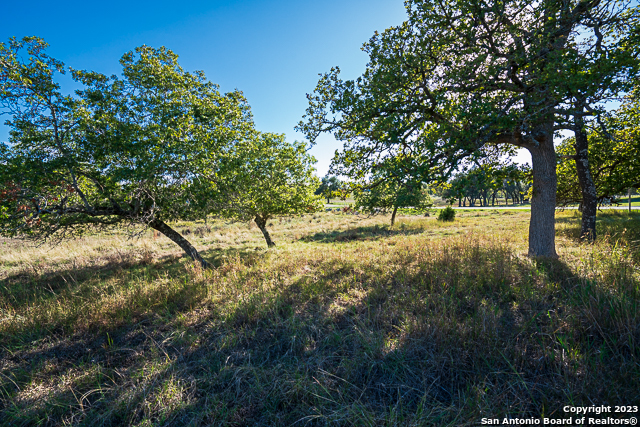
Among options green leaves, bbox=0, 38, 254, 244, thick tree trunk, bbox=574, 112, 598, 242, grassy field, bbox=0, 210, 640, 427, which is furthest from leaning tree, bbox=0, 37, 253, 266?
thick tree trunk, bbox=574, 112, 598, 242

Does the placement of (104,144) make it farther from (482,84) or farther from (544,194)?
(544,194)

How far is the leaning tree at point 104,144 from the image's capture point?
6.40 metres

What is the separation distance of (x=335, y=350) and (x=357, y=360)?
0.44 metres

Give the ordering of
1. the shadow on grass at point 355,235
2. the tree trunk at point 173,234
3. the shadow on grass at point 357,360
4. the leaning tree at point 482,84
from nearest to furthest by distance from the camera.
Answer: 1. the shadow on grass at point 357,360
2. the leaning tree at point 482,84
3. the tree trunk at point 173,234
4. the shadow on grass at point 355,235

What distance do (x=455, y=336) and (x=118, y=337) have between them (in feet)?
19.2

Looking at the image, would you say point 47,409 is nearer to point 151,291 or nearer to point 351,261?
point 151,291

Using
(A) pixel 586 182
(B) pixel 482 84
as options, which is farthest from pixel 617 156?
(B) pixel 482 84

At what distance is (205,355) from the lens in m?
3.55

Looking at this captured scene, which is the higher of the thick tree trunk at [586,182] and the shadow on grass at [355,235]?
the thick tree trunk at [586,182]

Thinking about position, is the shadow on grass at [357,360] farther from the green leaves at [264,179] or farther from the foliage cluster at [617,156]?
the foliage cluster at [617,156]

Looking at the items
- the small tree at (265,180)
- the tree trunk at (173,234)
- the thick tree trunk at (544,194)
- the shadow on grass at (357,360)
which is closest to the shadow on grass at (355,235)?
the small tree at (265,180)

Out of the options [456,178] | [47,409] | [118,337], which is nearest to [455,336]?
[456,178]

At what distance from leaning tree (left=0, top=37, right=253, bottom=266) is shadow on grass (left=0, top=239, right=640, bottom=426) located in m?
4.77

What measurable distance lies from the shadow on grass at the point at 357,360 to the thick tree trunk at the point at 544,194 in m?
3.13
